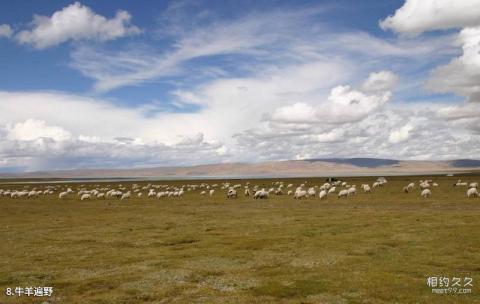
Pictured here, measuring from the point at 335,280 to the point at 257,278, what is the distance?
3.04 m

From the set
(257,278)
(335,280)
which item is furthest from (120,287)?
(335,280)

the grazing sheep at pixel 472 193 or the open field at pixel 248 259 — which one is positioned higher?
the grazing sheep at pixel 472 193

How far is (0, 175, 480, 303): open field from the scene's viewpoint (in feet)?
50.0

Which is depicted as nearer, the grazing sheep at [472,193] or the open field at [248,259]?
the open field at [248,259]

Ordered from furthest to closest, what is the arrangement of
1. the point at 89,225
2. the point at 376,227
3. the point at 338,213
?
1. the point at 338,213
2. the point at 89,225
3. the point at 376,227

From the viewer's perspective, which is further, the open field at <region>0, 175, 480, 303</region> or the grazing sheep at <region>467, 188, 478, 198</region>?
the grazing sheep at <region>467, 188, 478, 198</region>

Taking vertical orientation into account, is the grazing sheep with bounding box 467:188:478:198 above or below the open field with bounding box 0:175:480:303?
above

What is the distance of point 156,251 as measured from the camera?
77.0 feet

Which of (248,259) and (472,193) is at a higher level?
(472,193)

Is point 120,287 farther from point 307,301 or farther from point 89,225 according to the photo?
point 89,225

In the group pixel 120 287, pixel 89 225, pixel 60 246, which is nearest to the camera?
pixel 120 287

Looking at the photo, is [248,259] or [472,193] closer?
[248,259]

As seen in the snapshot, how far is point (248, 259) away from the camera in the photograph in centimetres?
2075

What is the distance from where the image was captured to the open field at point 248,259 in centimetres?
1523
